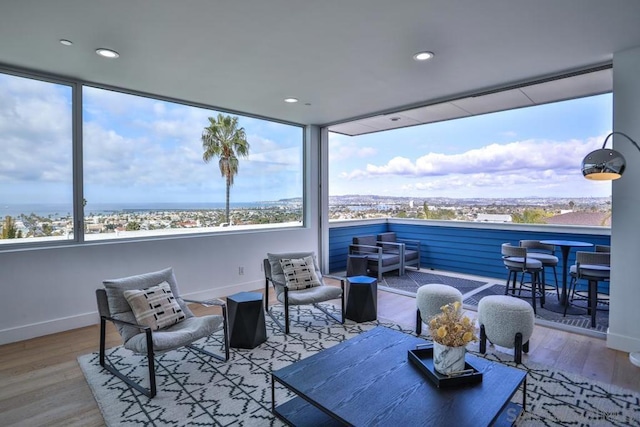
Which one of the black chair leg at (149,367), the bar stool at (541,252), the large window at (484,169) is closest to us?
the black chair leg at (149,367)

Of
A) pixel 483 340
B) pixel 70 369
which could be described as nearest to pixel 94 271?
pixel 70 369

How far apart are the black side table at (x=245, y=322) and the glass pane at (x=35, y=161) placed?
85.7 inches

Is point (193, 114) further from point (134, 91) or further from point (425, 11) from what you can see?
point (425, 11)

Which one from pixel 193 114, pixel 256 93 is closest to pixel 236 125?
pixel 193 114

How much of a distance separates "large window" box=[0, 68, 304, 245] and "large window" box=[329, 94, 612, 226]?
1.72 m

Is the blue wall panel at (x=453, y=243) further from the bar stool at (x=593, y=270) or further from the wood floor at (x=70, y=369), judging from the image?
the wood floor at (x=70, y=369)

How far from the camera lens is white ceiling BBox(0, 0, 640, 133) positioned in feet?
8.01

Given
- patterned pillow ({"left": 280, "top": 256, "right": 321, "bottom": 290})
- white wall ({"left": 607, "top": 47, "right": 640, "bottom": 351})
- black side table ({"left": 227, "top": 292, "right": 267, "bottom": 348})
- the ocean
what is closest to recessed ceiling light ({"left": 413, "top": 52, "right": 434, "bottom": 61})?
white wall ({"left": 607, "top": 47, "right": 640, "bottom": 351})

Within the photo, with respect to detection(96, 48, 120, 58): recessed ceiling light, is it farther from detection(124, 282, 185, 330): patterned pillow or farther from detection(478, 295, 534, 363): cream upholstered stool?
detection(478, 295, 534, 363): cream upholstered stool

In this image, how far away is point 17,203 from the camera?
3602 mm

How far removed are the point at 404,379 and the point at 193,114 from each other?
426 cm

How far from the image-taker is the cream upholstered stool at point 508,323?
9.53 feet

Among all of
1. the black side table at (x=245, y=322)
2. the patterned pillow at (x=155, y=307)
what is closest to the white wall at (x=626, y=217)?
the black side table at (x=245, y=322)

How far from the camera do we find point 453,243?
21.9 feet
